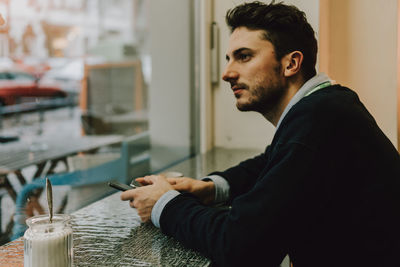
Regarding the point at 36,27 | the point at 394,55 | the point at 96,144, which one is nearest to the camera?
the point at 394,55

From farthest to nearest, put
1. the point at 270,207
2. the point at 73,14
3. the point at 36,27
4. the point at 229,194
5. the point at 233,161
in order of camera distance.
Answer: the point at 73,14 < the point at 36,27 < the point at 233,161 < the point at 229,194 < the point at 270,207

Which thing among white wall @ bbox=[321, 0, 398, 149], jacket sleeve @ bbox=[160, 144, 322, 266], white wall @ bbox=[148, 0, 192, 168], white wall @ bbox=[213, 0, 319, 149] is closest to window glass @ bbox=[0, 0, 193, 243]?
white wall @ bbox=[148, 0, 192, 168]

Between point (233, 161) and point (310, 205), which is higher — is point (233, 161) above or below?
below

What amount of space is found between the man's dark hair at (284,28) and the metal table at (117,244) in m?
0.60

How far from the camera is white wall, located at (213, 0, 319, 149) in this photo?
7.58 ft

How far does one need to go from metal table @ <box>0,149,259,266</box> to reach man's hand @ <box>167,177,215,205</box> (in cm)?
16

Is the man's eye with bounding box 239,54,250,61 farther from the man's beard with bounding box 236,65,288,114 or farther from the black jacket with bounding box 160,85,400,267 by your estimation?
the black jacket with bounding box 160,85,400,267

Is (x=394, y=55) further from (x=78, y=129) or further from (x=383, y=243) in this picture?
(x=78, y=129)

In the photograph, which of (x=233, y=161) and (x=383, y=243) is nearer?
(x=383, y=243)

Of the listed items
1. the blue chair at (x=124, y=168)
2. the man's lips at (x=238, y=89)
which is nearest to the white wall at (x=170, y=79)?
the blue chair at (x=124, y=168)

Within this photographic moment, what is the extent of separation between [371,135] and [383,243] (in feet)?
0.82

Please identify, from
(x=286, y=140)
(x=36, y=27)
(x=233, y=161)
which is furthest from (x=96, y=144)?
(x=36, y=27)

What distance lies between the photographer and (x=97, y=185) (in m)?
2.73

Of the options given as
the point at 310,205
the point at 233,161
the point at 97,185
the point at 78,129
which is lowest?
the point at 78,129
